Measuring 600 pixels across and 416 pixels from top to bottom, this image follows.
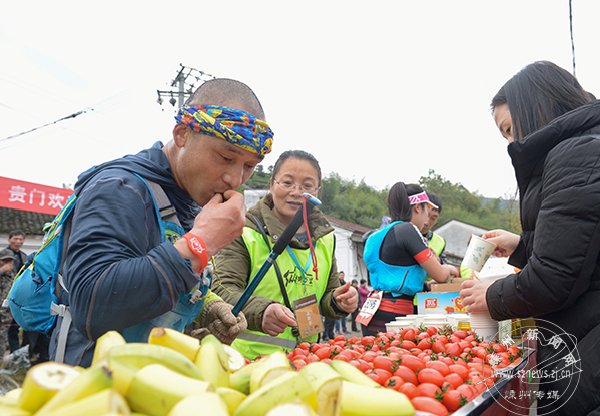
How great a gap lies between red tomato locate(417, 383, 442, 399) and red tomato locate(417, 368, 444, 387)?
60 mm

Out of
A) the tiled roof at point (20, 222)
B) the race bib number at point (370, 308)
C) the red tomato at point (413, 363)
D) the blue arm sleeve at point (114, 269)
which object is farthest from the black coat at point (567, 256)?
the tiled roof at point (20, 222)

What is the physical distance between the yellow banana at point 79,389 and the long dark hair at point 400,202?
4237 mm

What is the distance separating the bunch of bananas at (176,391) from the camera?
2.58 ft

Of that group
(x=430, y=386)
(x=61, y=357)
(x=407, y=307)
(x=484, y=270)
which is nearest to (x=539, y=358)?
(x=484, y=270)

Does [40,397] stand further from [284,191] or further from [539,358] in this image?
[284,191]

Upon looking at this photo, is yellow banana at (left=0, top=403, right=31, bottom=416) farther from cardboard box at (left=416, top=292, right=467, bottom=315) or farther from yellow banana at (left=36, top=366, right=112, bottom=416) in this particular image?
cardboard box at (left=416, top=292, right=467, bottom=315)

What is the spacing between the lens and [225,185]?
6.59ft

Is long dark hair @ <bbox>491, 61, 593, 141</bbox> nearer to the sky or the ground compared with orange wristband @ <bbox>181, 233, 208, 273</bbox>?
nearer to the sky

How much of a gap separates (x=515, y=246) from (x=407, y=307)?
187 cm

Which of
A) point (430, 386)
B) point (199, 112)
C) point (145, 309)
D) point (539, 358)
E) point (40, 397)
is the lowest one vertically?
point (539, 358)

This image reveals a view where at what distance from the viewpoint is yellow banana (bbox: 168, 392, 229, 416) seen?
0.76 metres

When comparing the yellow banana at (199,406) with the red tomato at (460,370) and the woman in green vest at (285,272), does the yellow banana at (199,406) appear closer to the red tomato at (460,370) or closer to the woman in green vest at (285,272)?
the red tomato at (460,370)

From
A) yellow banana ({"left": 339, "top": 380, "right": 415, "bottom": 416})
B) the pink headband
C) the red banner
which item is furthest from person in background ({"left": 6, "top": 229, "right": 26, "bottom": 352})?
yellow banana ({"left": 339, "top": 380, "right": 415, "bottom": 416})

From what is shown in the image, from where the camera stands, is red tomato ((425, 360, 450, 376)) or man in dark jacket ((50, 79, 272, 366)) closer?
man in dark jacket ((50, 79, 272, 366))
